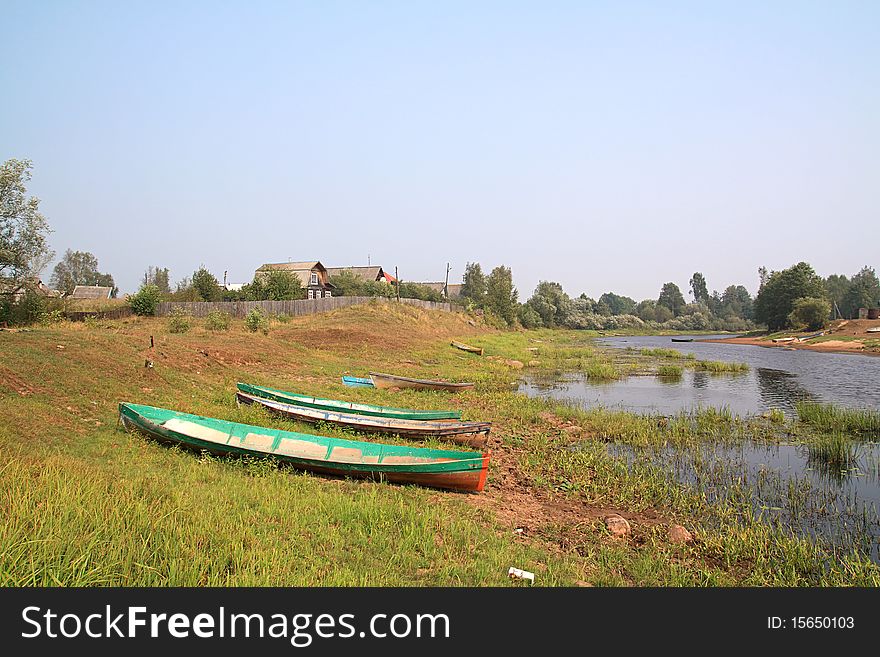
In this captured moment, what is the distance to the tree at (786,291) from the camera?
7462cm

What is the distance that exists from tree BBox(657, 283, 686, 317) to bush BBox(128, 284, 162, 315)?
134366 mm

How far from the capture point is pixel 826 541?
8.53m

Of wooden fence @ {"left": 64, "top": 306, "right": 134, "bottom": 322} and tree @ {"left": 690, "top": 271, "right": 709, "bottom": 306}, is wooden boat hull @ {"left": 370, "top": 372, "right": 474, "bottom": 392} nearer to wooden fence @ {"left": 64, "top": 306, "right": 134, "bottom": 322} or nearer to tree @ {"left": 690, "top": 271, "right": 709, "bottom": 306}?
wooden fence @ {"left": 64, "top": 306, "right": 134, "bottom": 322}

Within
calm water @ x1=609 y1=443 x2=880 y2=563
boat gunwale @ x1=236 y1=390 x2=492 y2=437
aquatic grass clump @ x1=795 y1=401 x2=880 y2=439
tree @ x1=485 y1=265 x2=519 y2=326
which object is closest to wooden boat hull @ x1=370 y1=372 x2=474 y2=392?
boat gunwale @ x1=236 y1=390 x2=492 y2=437

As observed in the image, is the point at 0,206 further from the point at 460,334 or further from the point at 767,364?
the point at 767,364

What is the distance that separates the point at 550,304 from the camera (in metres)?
104

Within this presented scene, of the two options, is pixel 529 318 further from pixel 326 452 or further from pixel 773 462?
pixel 326 452

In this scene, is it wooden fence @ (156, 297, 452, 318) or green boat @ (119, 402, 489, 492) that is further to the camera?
wooden fence @ (156, 297, 452, 318)

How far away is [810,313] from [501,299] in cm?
4138

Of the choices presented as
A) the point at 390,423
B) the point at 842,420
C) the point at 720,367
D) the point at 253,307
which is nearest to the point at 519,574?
the point at 390,423

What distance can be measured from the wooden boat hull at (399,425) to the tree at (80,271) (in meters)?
108

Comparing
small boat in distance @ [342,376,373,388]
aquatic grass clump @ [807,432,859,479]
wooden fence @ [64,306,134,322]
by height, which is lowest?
aquatic grass clump @ [807,432,859,479]

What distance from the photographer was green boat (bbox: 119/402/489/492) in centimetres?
954

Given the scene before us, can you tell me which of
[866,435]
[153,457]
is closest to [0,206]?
[153,457]
